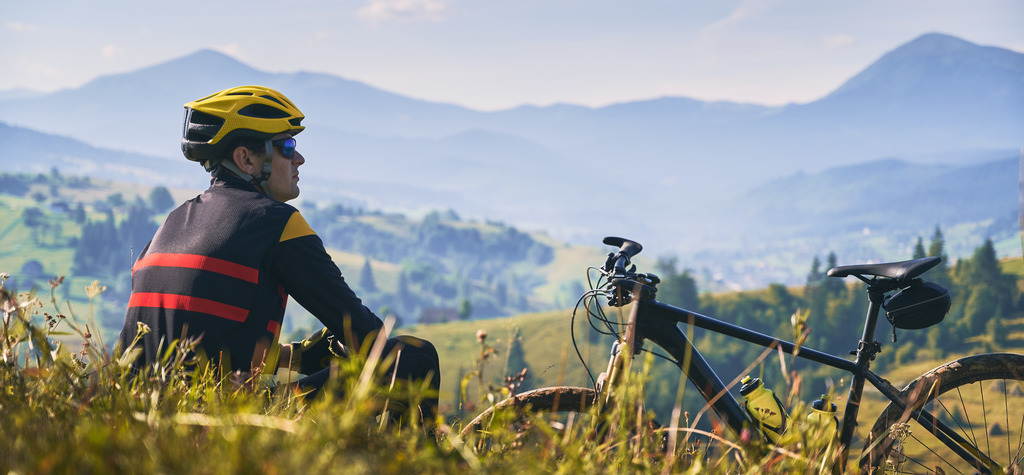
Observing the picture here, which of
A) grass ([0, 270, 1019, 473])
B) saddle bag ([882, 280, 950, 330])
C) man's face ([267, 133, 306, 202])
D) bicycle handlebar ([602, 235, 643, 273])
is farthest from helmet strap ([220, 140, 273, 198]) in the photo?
saddle bag ([882, 280, 950, 330])

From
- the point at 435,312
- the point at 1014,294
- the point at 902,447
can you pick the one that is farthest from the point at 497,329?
the point at 902,447

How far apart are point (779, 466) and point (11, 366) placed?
2.97 m

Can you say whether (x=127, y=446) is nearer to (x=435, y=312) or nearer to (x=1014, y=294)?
(x=1014, y=294)

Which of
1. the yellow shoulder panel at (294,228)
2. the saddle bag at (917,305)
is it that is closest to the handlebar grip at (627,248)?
the saddle bag at (917,305)

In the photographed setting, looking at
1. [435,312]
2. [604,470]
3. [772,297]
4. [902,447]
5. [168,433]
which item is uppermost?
[168,433]

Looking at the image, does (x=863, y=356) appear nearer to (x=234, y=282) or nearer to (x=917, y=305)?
(x=917, y=305)

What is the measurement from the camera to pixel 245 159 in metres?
4.08

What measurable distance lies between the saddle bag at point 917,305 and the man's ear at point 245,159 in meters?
3.70

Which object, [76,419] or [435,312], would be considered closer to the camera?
[76,419]

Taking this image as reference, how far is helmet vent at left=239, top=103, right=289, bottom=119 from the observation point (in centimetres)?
409

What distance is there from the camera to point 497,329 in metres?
158

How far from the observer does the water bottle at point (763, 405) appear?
13.5 ft

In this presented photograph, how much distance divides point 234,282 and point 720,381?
2635 mm

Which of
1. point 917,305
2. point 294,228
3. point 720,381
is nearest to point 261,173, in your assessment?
point 294,228
